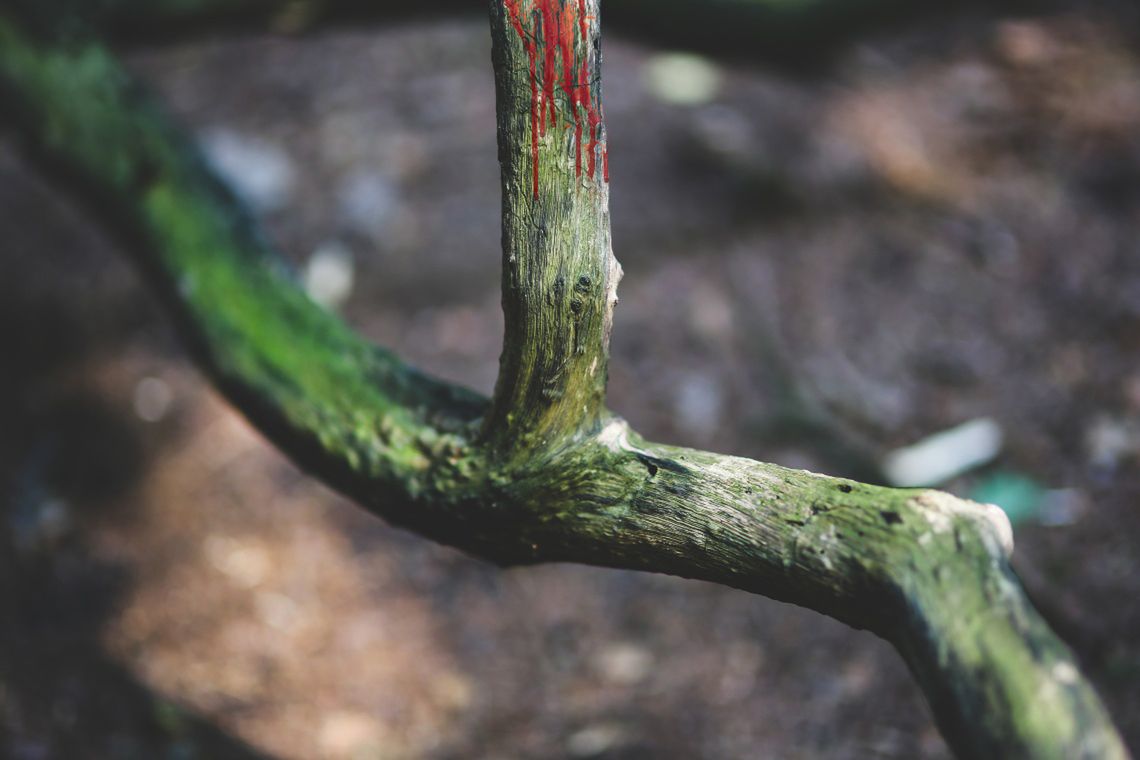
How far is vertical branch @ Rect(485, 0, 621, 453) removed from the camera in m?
1.12

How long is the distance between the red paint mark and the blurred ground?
1.77m

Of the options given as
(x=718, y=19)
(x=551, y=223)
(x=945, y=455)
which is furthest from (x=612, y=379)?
(x=551, y=223)

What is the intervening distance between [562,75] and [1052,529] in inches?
91.8

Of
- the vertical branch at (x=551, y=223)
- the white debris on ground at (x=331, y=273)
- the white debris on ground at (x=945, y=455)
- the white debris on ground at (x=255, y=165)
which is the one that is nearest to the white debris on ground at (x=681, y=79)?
the white debris on ground at (x=331, y=273)

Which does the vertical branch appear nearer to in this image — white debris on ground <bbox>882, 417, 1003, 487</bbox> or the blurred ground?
the blurred ground

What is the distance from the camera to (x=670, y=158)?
387 centimetres

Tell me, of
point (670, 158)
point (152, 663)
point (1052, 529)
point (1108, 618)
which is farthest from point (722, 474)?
point (670, 158)

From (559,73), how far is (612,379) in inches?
87.4

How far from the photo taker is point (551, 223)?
1.21m

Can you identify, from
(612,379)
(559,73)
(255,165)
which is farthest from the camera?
(255,165)

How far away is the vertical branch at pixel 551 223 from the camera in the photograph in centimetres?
112

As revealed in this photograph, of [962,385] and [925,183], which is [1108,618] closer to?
[962,385]

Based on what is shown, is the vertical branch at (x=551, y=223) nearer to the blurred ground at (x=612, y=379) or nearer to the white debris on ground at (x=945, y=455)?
the blurred ground at (x=612, y=379)

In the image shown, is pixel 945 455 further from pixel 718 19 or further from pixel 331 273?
pixel 331 273
